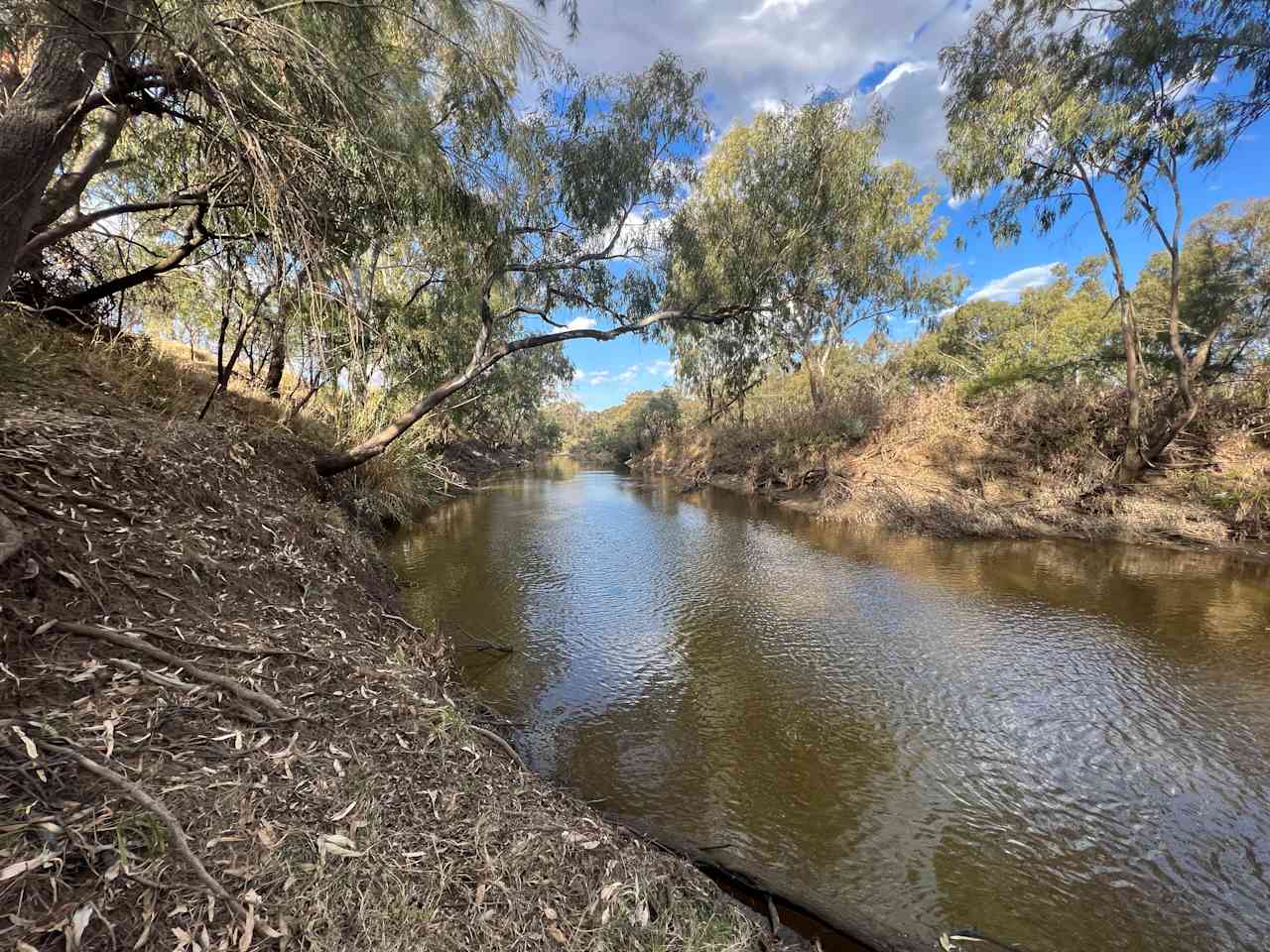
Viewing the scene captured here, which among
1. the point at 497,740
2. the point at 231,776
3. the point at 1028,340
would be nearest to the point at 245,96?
the point at 231,776

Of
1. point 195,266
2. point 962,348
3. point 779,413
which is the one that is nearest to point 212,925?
point 195,266

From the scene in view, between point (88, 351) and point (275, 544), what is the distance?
3859 millimetres

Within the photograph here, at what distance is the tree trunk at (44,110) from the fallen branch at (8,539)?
3.97 feet

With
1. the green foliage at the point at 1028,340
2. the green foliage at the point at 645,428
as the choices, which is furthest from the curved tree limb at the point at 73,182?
the green foliage at the point at 645,428

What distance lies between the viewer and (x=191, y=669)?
7.28ft

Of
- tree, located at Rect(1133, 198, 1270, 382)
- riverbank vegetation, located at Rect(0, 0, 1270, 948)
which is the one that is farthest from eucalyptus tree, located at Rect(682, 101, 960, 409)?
tree, located at Rect(1133, 198, 1270, 382)

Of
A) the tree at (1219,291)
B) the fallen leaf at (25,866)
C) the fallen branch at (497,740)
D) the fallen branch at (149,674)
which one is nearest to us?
the fallen leaf at (25,866)

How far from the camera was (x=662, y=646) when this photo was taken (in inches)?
226

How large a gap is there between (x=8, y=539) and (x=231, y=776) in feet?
4.86

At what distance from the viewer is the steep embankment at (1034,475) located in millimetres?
9852

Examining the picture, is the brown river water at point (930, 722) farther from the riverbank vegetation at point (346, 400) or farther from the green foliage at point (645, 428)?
the green foliage at point (645, 428)

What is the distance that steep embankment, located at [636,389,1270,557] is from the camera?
32.3 ft

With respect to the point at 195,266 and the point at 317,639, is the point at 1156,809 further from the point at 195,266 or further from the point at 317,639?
the point at 195,266

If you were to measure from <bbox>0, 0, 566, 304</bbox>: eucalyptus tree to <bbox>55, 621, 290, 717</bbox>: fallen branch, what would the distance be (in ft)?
6.02
